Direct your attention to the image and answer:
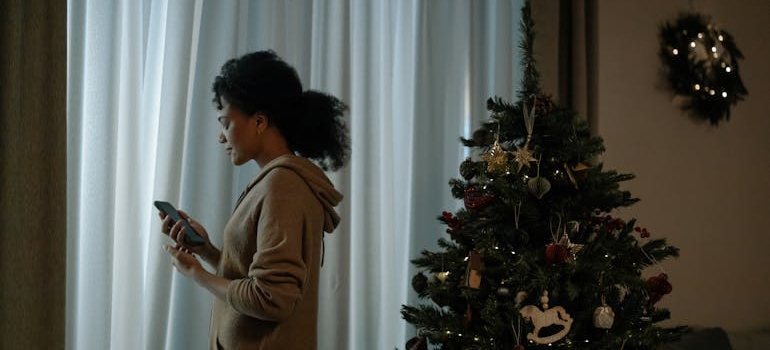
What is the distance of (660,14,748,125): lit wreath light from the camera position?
129 inches

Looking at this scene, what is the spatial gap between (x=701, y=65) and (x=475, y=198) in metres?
1.91

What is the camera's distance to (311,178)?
146 centimetres

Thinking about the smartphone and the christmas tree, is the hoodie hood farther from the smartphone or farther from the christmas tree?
the christmas tree

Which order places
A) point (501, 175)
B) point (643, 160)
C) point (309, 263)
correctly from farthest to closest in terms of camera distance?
point (643, 160) → point (501, 175) → point (309, 263)

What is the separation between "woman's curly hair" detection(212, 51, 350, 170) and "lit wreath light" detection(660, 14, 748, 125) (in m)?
2.17

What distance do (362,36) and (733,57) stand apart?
6.33 feet

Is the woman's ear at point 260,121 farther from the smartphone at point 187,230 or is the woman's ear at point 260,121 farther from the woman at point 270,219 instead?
the smartphone at point 187,230

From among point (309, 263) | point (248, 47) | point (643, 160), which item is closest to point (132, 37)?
point (248, 47)

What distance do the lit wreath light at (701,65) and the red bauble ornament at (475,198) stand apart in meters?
1.77

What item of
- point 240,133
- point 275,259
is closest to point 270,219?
point 275,259

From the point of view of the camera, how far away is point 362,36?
246 centimetres

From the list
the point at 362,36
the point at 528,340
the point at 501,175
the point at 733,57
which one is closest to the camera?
the point at 528,340

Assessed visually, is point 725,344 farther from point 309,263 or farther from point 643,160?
point 309,263

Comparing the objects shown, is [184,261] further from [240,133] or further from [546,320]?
[546,320]
